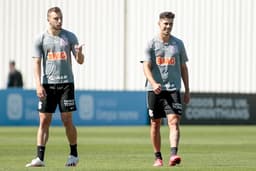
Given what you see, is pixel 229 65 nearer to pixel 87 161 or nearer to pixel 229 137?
pixel 229 137

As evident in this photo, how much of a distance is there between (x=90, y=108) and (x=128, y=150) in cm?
1311

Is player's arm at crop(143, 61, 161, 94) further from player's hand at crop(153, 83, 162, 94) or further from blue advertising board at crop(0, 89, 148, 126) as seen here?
blue advertising board at crop(0, 89, 148, 126)

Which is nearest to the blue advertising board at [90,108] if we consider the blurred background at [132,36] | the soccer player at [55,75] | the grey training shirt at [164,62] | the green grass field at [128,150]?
the green grass field at [128,150]

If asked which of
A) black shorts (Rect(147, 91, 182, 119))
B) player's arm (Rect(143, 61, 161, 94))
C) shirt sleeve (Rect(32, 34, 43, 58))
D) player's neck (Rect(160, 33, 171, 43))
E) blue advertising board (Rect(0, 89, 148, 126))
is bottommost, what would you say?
blue advertising board (Rect(0, 89, 148, 126))

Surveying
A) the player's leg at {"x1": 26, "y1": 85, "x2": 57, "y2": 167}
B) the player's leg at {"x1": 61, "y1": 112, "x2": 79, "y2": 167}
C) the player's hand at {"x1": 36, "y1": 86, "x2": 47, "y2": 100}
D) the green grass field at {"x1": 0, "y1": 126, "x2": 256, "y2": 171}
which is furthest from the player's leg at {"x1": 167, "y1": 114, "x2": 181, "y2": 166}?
the player's hand at {"x1": 36, "y1": 86, "x2": 47, "y2": 100}

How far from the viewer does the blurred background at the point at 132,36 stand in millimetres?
40750

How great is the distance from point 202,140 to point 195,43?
1812 cm

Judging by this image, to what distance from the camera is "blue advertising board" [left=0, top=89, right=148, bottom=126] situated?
31859 mm

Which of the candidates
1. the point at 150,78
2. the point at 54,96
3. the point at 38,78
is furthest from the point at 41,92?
the point at 150,78

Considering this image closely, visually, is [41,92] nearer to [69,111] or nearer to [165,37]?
[69,111]

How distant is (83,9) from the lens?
40.9 m

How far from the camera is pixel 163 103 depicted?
15.3 metres

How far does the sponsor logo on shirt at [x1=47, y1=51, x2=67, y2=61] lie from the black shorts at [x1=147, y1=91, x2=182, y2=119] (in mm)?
1446

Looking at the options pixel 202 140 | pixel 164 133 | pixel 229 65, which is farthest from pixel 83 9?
pixel 202 140
